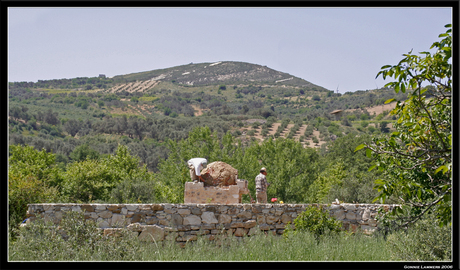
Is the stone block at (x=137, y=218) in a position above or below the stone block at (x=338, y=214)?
above

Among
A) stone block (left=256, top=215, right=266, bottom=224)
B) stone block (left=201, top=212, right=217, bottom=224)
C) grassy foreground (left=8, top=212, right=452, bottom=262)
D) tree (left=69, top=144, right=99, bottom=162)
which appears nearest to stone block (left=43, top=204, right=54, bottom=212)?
grassy foreground (left=8, top=212, right=452, bottom=262)

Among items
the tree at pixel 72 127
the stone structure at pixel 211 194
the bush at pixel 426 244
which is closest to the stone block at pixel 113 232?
the stone structure at pixel 211 194

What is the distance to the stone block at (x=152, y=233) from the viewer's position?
9.06 m

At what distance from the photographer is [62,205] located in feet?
29.6

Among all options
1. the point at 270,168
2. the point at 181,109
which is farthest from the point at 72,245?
the point at 181,109

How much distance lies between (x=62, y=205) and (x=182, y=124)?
6310 cm

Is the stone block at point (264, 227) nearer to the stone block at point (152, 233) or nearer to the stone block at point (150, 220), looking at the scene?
the stone block at point (152, 233)

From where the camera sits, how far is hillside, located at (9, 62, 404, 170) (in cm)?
5984

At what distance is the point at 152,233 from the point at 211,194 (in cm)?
254

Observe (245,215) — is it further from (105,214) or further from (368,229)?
(105,214)

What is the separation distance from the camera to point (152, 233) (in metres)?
9.16

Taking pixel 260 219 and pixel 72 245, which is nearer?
pixel 72 245

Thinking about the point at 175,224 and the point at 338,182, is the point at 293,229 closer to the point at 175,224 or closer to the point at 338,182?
the point at 175,224

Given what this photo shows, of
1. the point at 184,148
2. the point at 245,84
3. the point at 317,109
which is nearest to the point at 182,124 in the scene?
the point at 317,109
